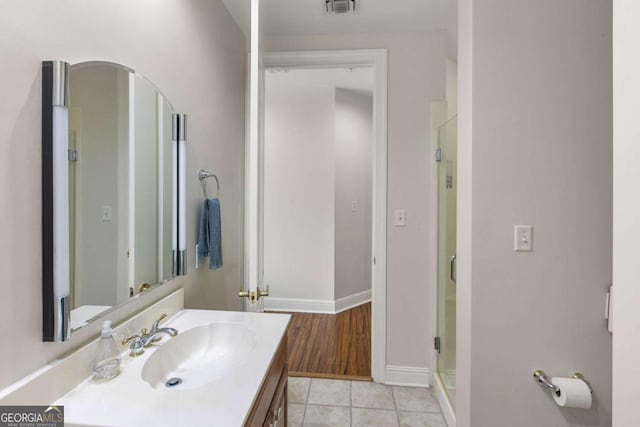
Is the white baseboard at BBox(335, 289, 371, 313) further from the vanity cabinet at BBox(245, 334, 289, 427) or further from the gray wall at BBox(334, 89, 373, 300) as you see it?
the vanity cabinet at BBox(245, 334, 289, 427)

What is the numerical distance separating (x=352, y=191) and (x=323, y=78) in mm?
1332

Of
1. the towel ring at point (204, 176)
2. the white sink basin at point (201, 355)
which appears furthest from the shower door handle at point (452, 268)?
the towel ring at point (204, 176)

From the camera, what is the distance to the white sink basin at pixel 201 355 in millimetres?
1008

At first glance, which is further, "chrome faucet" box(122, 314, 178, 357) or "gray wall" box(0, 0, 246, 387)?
"chrome faucet" box(122, 314, 178, 357)

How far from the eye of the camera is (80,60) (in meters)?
0.88

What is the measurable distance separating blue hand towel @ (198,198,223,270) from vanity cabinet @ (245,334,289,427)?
2.09 ft

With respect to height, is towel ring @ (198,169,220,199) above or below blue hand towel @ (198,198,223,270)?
above

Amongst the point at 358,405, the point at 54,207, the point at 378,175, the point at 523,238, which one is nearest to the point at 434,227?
the point at 378,175

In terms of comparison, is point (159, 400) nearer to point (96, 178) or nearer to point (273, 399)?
point (273, 399)

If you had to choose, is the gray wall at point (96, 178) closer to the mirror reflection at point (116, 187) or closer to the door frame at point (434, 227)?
the mirror reflection at point (116, 187)

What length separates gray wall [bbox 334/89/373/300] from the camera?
140 inches

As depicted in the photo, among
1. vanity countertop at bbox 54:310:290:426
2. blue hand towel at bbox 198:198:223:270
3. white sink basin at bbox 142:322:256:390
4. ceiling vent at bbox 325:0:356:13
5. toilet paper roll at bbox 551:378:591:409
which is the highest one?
ceiling vent at bbox 325:0:356:13

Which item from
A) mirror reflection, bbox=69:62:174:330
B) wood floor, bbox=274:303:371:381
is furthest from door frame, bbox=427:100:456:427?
mirror reflection, bbox=69:62:174:330

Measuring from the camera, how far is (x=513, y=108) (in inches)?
48.6
